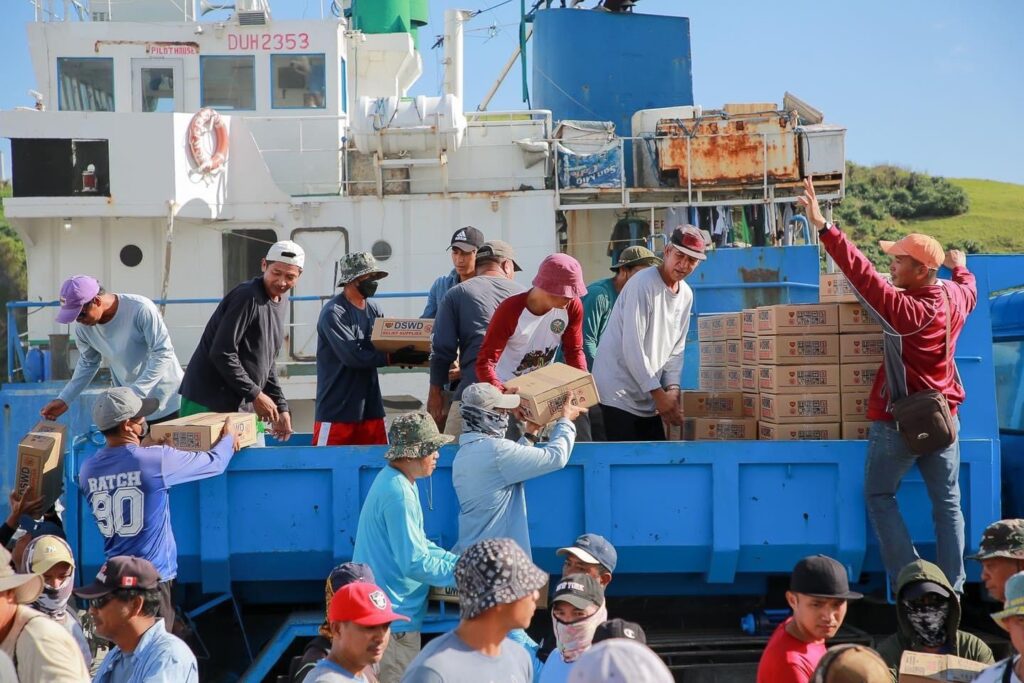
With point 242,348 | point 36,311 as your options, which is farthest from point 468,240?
point 36,311

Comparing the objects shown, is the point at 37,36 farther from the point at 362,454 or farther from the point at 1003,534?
the point at 1003,534

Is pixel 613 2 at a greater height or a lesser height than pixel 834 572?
greater

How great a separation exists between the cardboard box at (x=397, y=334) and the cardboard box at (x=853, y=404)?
2.41 m

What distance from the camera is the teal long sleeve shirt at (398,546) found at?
481 cm

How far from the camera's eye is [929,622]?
4.53 meters

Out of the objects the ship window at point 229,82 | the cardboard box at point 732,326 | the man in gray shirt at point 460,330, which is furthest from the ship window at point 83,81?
the cardboard box at point 732,326

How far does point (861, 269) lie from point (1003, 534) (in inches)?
55.8

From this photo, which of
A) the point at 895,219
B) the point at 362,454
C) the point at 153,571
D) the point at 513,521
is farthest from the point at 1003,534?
the point at 895,219

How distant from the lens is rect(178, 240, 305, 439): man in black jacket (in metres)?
6.21

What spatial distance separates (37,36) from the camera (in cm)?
1245

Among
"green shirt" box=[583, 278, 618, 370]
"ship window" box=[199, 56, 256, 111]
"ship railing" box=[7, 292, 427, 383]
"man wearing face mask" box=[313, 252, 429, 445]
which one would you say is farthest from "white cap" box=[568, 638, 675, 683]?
"ship window" box=[199, 56, 256, 111]

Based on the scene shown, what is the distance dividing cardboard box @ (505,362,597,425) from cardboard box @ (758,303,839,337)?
3.76 feet

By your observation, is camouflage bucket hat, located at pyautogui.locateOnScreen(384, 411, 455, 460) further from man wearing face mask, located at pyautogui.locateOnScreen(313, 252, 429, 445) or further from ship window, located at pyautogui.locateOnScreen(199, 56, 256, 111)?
ship window, located at pyautogui.locateOnScreen(199, 56, 256, 111)

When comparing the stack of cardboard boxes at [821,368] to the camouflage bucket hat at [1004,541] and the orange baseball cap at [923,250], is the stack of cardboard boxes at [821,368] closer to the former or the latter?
the orange baseball cap at [923,250]
